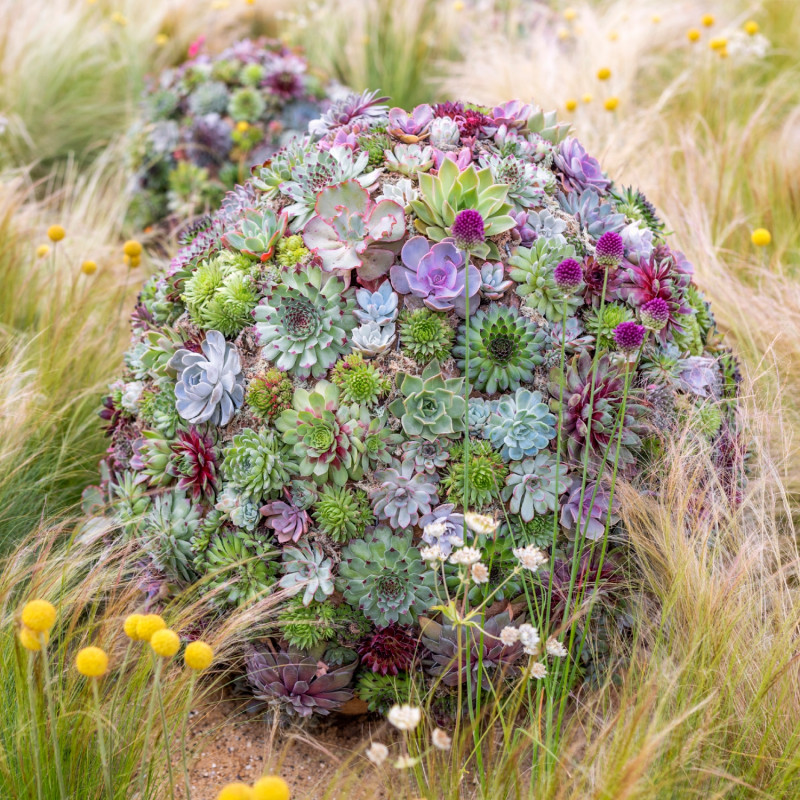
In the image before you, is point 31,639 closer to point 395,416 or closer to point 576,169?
point 395,416

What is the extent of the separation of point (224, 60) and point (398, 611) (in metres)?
3.48

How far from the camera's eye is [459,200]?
188 centimetres

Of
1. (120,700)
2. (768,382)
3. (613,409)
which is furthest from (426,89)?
(120,700)

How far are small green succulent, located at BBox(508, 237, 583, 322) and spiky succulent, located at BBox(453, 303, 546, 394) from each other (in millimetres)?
64

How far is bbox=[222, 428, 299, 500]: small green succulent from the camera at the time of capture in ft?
5.95

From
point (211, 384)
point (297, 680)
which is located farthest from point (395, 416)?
point (297, 680)

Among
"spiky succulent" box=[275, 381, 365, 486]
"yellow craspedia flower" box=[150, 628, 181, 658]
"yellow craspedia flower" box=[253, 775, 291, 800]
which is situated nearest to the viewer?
"yellow craspedia flower" box=[253, 775, 291, 800]

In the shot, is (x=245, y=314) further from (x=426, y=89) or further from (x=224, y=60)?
(x=426, y=89)

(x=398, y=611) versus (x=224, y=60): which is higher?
(x=224, y=60)

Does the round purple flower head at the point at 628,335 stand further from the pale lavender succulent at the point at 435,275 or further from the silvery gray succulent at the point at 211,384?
the silvery gray succulent at the point at 211,384

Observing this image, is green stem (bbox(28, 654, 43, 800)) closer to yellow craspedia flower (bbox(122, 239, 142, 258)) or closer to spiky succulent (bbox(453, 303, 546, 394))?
spiky succulent (bbox(453, 303, 546, 394))

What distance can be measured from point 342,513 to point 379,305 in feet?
1.56

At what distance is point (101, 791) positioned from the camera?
5.04ft

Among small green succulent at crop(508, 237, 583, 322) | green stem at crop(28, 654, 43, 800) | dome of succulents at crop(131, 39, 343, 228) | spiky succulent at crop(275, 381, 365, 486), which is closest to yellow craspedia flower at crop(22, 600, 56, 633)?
green stem at crop(28, 654, 43, 800)
